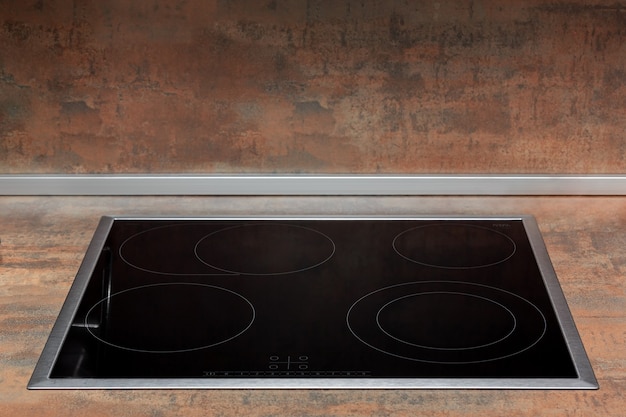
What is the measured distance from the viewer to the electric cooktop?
109cm

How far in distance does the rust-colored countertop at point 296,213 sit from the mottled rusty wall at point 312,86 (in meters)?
0.07

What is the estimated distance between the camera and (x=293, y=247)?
1.43 metres

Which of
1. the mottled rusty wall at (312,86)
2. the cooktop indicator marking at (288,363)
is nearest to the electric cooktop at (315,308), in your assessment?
the cooktop indicator marking at (288,363)

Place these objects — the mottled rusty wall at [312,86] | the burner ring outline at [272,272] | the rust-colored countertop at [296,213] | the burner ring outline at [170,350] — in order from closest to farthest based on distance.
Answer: the rust-colored countertop at [296,213]
the burner ring outline at [170,350]
the burner ring outline at [272,272]
the mottled rusty wall at [312,86]

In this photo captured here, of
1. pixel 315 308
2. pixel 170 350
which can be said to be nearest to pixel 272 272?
pixel 315 308

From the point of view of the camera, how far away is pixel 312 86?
154 centimetres

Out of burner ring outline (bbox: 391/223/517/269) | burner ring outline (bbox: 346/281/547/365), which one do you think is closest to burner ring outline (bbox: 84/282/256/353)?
burner ring outline (bbox: 346/281/547/365)

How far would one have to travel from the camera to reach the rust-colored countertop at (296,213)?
102 cm

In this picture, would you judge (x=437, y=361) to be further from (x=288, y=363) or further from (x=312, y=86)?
(x=312, y=86)

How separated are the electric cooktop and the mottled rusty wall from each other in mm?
146

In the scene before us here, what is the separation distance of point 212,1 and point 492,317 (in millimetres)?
723

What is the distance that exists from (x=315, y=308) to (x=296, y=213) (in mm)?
329

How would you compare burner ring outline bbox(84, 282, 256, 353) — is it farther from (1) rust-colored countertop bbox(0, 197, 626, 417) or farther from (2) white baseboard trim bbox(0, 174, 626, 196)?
(2) white baseboard trim bbox(0, 174, 626, 196)

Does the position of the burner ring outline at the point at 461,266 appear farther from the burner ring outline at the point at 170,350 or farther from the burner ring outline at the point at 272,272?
the burner ring outline at the point at 170,350
